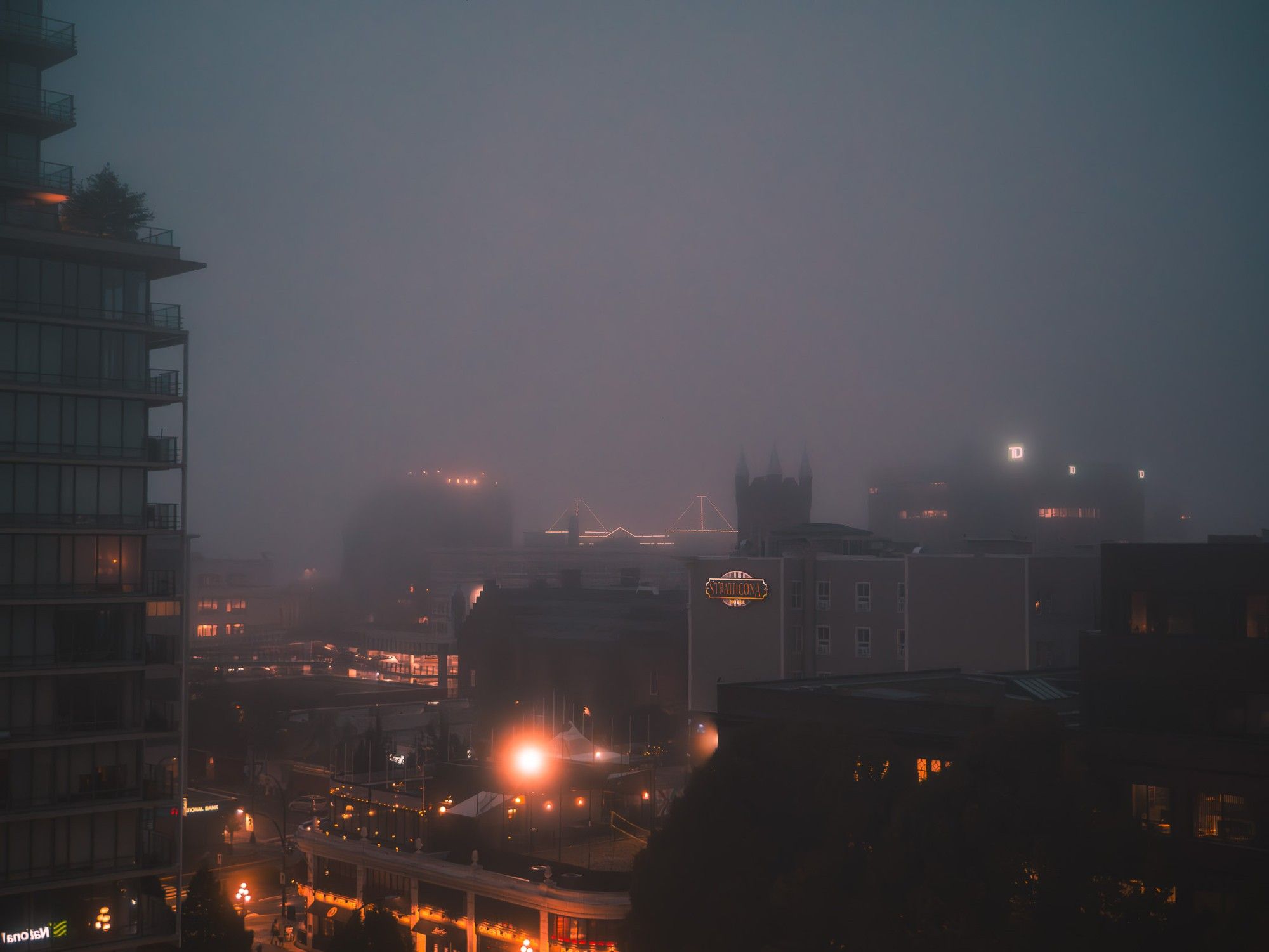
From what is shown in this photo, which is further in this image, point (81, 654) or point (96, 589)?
point (96, 589)

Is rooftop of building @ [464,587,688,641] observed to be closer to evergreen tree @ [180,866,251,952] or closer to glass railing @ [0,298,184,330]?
evergreen tree @ [180,866,251,952]

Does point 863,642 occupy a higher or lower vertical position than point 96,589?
lower

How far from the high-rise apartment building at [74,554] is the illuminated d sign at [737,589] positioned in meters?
42.1

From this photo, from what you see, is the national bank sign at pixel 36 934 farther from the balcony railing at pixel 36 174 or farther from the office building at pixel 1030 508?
the office building at pixel 1030 508

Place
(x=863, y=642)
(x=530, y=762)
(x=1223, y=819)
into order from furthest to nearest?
(x=863, y=642) < (x=530, y=762) < (x=1223, y=819)

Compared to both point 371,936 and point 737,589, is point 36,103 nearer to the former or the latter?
point 371,936

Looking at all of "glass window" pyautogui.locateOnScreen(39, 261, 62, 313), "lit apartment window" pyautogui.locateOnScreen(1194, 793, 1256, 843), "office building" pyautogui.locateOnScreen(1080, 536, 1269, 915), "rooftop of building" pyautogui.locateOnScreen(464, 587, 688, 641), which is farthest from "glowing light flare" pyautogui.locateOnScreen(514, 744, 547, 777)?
"rooftop of building" pyautogui.locateOnScreen(464, 587, 688, 641)

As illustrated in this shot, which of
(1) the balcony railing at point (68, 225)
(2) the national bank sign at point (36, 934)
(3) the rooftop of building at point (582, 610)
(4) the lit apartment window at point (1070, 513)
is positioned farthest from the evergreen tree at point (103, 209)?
(4) the lit apartment window at point (1070, 513)

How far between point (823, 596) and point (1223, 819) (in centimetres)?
4300

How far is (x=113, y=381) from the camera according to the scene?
3328 centimetres

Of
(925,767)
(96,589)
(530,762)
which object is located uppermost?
(96,589)

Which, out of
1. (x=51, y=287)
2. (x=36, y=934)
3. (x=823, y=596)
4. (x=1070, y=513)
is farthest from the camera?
(x=1070, y=513)

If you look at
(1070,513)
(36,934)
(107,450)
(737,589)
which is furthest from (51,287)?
(1070,513)

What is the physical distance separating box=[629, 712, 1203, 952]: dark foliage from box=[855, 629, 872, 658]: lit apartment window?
122 ft
